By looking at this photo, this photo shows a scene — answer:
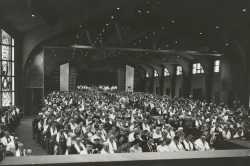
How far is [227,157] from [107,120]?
11.0m

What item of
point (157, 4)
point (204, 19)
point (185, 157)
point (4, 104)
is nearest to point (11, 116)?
point (4, 104)

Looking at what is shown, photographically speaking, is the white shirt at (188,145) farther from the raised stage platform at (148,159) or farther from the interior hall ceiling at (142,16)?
the interior hall ceiling at (142,16)

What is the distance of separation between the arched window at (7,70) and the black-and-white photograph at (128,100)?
0.20 ft

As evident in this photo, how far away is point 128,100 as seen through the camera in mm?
31312

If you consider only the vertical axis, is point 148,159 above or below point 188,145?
above

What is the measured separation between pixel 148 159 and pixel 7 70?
18.6m

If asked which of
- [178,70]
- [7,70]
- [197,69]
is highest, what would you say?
[178,70]

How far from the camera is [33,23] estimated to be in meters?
21.6

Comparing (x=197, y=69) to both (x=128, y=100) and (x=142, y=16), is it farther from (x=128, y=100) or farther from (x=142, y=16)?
(x=142, y=16)

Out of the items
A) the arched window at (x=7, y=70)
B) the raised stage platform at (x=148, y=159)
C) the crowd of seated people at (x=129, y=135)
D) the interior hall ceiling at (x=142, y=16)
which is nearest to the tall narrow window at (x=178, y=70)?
the interior hall ceiling at (x=142, y=16)

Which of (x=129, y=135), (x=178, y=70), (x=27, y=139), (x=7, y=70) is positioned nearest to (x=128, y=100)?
(x=178, y=70)

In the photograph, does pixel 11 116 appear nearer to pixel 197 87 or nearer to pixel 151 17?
pixel 151 17

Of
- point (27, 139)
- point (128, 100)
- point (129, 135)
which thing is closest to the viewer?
point (129, 135)

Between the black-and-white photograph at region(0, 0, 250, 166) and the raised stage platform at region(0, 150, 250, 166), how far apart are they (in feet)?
0.04
